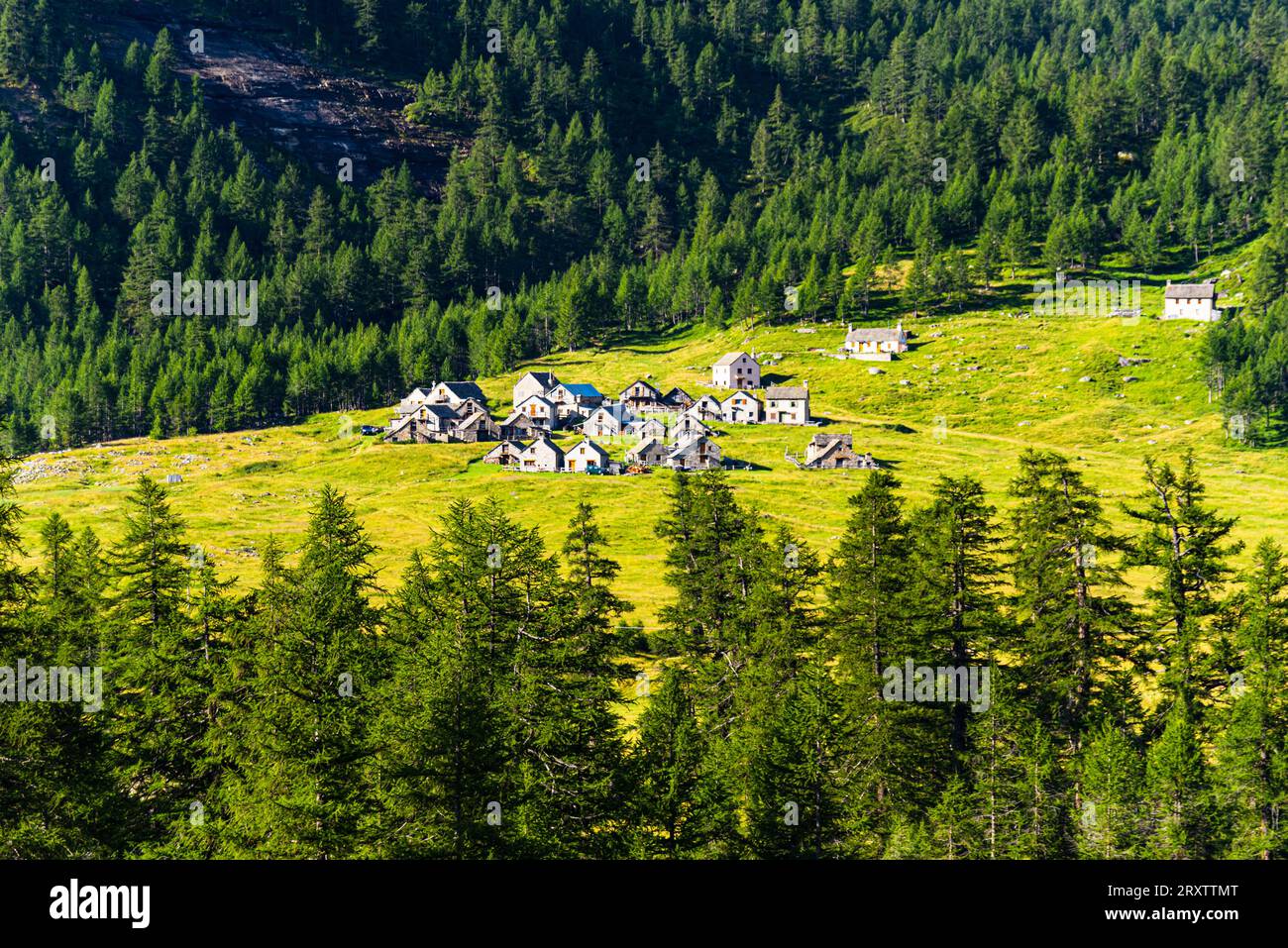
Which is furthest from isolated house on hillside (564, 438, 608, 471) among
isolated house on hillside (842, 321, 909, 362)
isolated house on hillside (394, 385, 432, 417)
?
isolated house on hillside (842, 321, 909, 362)

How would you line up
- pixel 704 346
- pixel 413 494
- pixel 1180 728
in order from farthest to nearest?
pixel 704 346
pixel 413 494
pixel 1180 728

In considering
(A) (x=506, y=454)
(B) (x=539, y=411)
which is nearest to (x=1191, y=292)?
(B) (x=539, y=411)

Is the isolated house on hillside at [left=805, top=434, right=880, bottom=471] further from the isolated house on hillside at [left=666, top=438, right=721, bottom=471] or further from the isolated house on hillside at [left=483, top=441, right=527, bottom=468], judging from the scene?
the isolated house on hillside at [left=483, top=441, right=527, bottom=468]

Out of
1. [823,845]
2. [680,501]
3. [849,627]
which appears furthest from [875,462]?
[823,845]

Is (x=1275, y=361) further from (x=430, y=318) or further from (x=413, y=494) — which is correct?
(x=430, y=318)

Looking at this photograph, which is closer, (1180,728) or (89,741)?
(89,741)

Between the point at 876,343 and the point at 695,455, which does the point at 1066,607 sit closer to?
the point at 695,455
